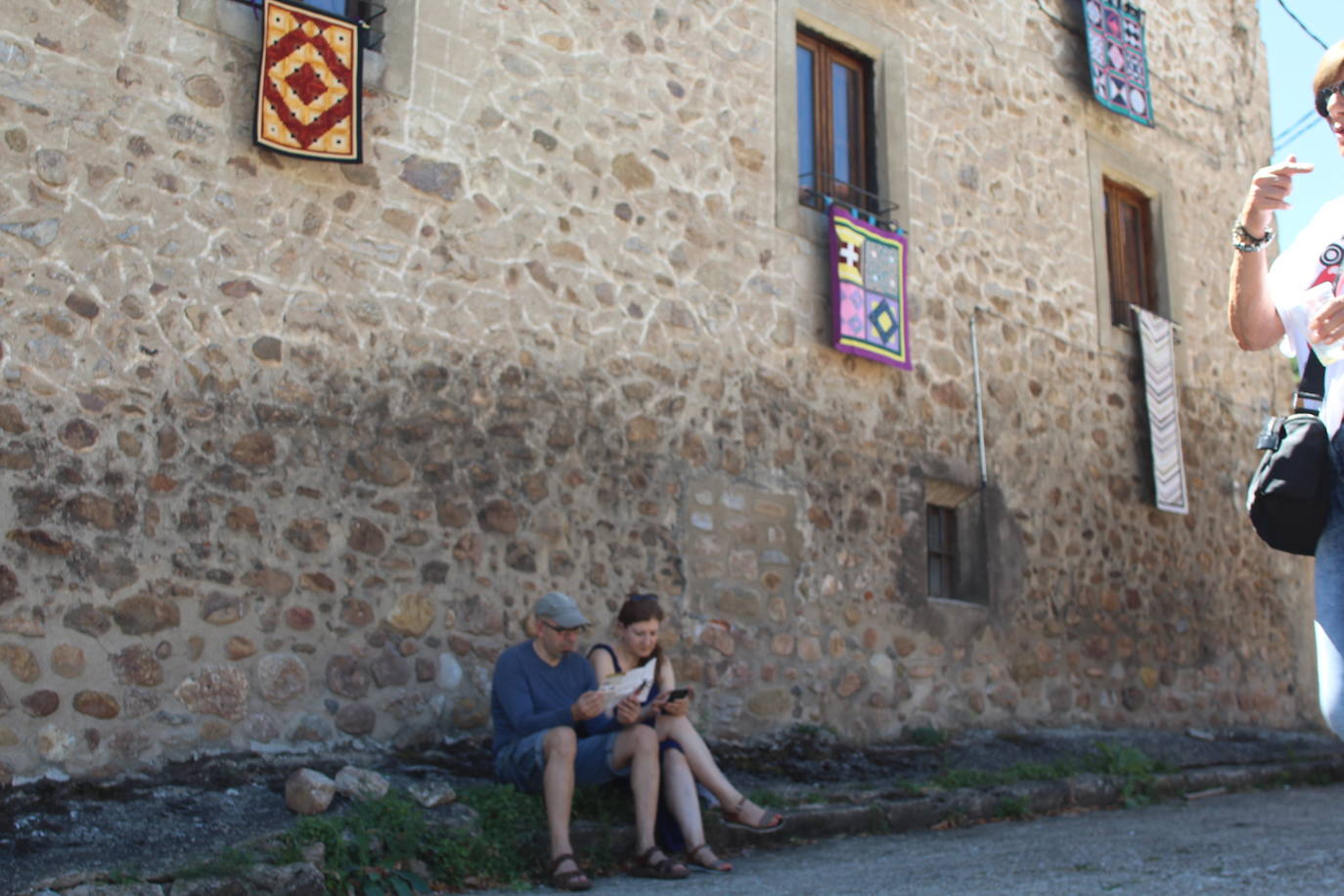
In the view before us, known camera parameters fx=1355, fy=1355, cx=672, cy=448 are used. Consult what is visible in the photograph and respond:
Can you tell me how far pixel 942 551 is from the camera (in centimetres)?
883

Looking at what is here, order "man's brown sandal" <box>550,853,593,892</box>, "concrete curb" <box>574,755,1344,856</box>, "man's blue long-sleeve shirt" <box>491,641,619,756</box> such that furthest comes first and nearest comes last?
1. "concrete curb" <box>574,755,1344,856</box>
2. "man's blue long-sleeve shirt" <box>491,641,619,756</box>
3. "man's brown sandal" <box>550,853,593,892</box>

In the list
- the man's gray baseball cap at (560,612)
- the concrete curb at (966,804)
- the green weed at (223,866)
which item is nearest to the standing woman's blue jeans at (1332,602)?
the green weed at (223,866)

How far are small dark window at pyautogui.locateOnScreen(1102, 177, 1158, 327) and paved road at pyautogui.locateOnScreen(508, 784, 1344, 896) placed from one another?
5.00 metres

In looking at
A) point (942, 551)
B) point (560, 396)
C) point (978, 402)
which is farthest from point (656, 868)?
point (978, 402)

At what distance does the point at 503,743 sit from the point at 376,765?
0.68m

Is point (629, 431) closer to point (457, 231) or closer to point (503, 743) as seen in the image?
point (457, 231)

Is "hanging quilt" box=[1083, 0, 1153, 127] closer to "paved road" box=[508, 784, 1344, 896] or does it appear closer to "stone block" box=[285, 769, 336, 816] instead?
"paved road" box=[508, 784, 1344, 896]

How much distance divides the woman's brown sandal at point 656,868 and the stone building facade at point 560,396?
1.49 m

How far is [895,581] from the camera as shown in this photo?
8.16m

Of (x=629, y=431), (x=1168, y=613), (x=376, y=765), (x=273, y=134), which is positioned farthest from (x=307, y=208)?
(x=1168, y=613)

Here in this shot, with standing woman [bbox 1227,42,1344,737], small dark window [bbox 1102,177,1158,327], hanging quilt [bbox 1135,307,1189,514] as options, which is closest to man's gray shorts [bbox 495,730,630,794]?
standing woman [bbox 1227,42,1344,737]

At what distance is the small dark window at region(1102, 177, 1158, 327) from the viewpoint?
10648mm

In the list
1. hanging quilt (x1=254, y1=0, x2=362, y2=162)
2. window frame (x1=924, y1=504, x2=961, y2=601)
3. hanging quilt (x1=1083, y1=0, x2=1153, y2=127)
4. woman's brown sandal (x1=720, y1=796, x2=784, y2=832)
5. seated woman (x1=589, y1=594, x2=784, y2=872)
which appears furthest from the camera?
hanging quilt (x1=1083, y1=0, x2=1153, y2=127)

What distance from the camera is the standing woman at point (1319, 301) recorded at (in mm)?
2410
